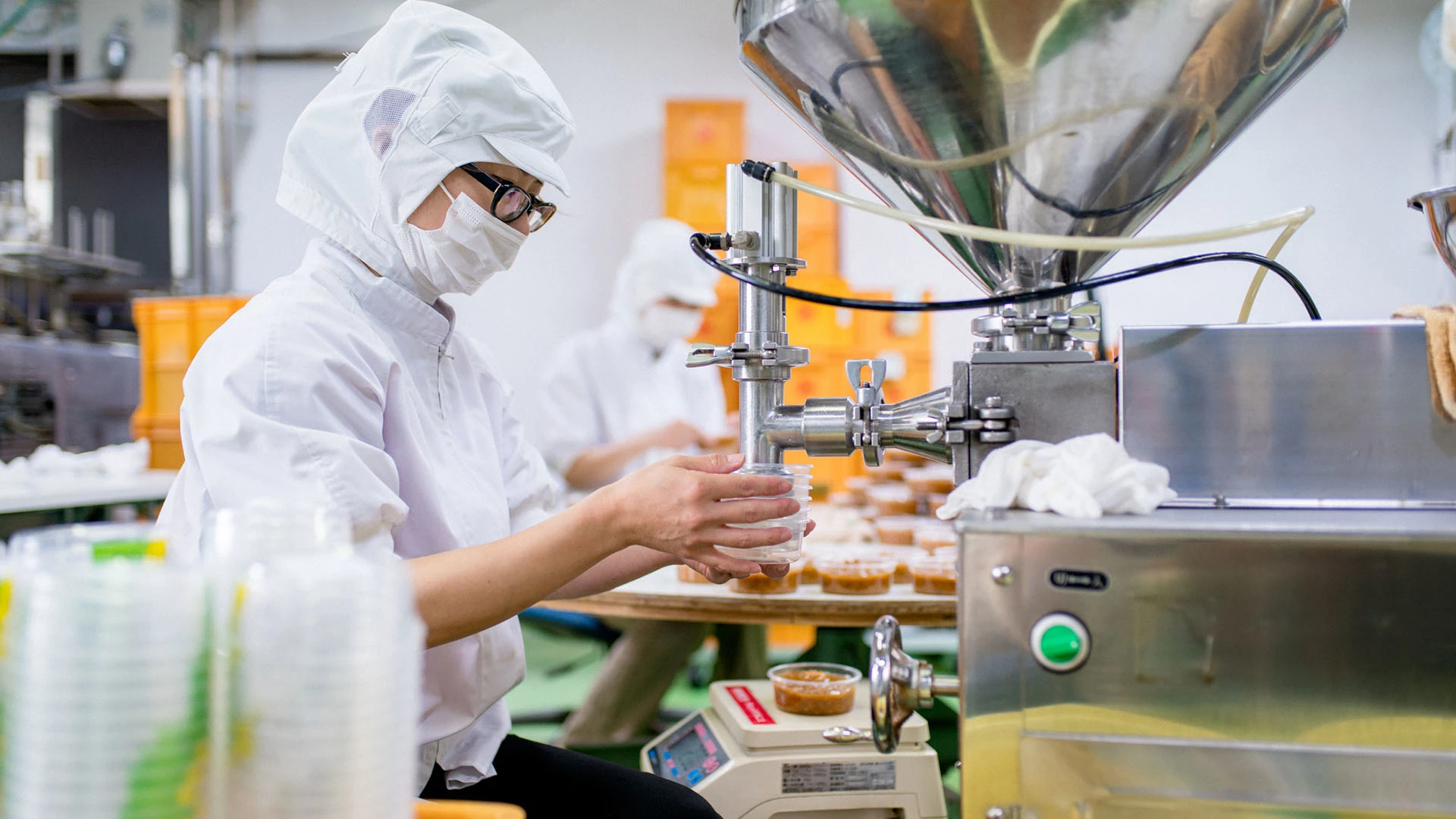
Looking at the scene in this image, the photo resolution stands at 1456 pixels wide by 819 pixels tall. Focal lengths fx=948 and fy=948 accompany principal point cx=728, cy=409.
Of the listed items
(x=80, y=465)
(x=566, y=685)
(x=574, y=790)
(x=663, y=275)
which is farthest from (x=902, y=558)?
(x=80, y=465)

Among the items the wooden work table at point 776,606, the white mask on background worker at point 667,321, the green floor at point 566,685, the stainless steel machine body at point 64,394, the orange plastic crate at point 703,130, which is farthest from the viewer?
the orange plastic crate at point 703,130

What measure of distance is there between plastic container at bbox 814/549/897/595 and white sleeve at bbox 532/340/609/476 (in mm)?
1716

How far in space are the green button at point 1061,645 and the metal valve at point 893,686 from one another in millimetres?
97

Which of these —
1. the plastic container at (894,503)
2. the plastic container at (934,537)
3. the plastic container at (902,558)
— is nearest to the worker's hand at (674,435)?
the plastic container at (894,503)

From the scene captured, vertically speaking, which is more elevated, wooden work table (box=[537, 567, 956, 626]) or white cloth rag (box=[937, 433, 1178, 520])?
white cloth rag (box=[937, 433, 1178, 520])

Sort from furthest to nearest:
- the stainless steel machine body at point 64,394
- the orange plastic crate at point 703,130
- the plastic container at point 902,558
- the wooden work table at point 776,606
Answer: the orange plastic crate at point 703,130 → the stainless steel machine body at point 64,394 → the plastic container at point 902,558 → the wooden work table at point 776,606

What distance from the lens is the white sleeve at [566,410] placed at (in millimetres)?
3531

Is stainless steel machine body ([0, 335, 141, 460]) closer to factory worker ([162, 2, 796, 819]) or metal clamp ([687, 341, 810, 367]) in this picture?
factory worker ([162, 2, 796, 819])

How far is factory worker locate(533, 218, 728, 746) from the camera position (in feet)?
11.3

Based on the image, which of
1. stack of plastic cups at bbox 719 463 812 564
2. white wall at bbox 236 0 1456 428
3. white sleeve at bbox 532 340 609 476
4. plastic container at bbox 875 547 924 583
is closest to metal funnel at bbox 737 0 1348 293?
stack of plastic cups at bbox 719 463 812 564

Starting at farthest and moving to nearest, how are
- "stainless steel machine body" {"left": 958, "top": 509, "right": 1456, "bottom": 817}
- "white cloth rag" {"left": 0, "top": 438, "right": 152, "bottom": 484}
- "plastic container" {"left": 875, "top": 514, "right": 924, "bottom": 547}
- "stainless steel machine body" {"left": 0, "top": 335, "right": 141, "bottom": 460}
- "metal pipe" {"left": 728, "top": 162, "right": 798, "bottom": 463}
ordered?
"stainless steel machine body" {"left": 0, "top": 335, "right": 141, "bottom": 460}, "white cloth rag" {"left": 0, "top": 438, "right": 152, "bottom": 484}, "plastic container" {"left": 875, "top": 514, "right": 924, "bottom": 547}, "metal pipe" {"left": 728, "top": 162, "right": 798, "bottom": 463}, "stainless steel machine body" {"left": 958, "top": 509, "right": 1456, "bottom": 817}

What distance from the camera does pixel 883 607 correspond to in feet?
6.09

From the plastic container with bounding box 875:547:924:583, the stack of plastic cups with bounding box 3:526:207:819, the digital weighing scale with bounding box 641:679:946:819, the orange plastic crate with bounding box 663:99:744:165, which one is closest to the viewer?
the stack of plastic cups with bounding box 3:526:207:819

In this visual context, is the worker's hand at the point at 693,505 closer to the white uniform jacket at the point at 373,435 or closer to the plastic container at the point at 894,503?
the white uniform jacket at the point at 373,435
